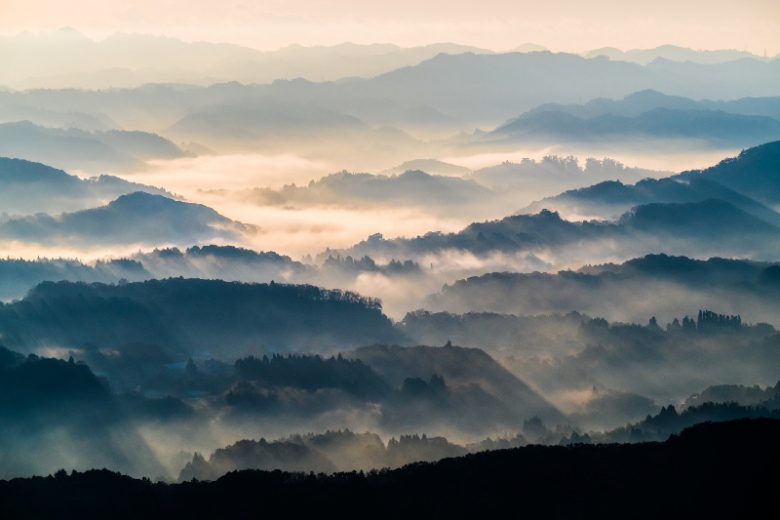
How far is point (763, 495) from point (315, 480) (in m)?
68.7

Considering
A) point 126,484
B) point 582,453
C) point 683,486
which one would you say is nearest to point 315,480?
point 126,484

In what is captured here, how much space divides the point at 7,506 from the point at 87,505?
11868 mm

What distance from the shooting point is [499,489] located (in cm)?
17850

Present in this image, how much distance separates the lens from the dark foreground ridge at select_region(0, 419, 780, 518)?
17138cm

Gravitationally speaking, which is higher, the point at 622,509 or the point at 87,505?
the point at 87,505

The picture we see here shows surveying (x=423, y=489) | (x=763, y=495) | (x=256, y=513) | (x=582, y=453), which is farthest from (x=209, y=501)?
(x=763, y=495)

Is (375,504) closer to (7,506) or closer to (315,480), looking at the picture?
(315,480)

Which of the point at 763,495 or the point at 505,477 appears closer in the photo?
the point at 763,495

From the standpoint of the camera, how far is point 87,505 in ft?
→ 575

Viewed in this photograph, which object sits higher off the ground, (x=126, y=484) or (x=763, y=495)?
(x=126, y=484)

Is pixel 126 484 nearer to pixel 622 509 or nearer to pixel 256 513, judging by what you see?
pixel 256 513

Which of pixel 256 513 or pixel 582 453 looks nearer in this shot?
pixel 256 513

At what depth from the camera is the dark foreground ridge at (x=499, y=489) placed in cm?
17138

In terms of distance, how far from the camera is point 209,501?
176 meters
